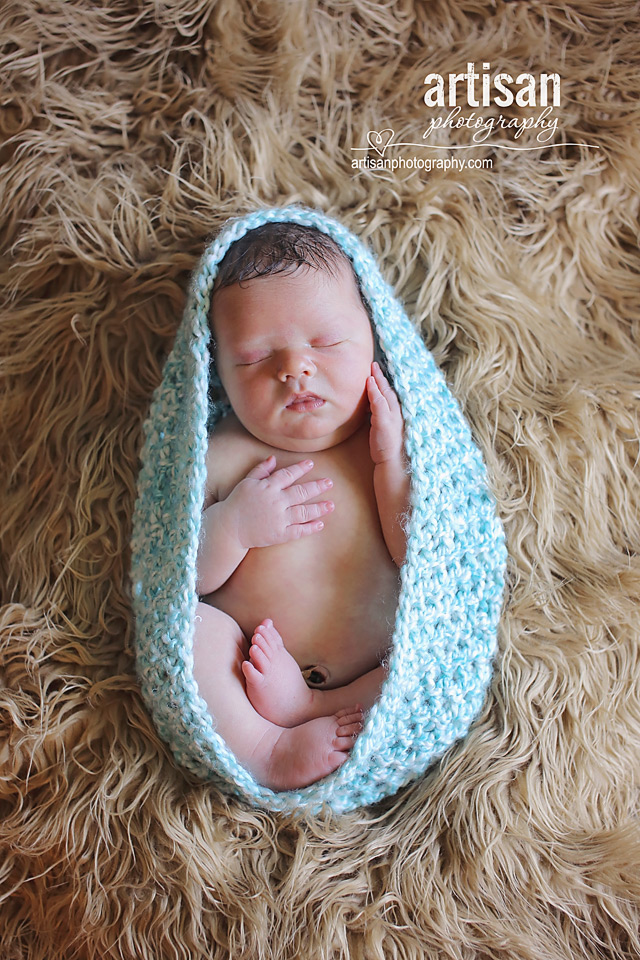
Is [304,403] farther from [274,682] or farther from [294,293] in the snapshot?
[274,682]

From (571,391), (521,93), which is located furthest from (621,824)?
(521,93)

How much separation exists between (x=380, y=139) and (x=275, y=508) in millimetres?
655

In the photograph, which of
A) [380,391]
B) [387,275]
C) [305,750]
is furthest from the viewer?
[387,275]

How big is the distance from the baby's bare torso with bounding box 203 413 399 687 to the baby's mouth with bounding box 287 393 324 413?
113 millimetres

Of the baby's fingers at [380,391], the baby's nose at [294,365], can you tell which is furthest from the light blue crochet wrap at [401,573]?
the baby's nose at [294,365]

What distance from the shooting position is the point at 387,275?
1354 mm

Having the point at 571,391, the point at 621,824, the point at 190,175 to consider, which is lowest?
the point at 621,824

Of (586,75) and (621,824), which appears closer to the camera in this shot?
(621,824)

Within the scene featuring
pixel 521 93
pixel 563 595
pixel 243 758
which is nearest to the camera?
pixel 243 758

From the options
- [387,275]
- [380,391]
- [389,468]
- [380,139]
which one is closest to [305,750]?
[389,468]

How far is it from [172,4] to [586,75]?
26.8 inches

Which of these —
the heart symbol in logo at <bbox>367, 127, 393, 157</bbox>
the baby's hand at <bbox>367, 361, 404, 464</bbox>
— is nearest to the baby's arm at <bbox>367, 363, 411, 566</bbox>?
the baby's hand at <bbox>367, 361, 404, 464</bbox>

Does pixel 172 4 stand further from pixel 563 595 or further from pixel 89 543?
pixel 563 595

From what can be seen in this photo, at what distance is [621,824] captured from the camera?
112 cm
